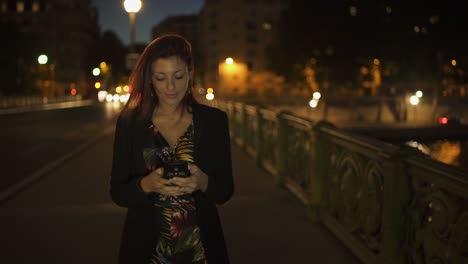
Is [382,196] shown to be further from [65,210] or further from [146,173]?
[65,210]

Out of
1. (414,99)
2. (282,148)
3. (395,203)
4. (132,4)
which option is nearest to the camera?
(395,203)

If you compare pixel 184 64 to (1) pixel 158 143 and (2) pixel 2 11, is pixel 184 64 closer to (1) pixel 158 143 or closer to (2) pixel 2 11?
(1) pixel 158 143

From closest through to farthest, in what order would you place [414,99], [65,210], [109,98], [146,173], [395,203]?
[146,173] < [395,203] < [65,210] < [414,99] < [109,98]

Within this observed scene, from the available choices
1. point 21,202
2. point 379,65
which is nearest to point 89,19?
point 379,65

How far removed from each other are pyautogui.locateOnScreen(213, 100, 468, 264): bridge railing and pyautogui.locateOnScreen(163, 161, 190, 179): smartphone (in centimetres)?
169

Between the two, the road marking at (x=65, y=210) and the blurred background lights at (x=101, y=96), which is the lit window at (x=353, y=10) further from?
the blurred background lights at (x=101, y=96)

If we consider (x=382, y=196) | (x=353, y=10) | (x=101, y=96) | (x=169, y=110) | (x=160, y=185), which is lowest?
(x=101, y=96)

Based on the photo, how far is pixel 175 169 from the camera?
7.45ft

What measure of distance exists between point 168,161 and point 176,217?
0.25m

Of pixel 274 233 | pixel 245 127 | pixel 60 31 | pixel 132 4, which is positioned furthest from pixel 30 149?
pixel 60 31

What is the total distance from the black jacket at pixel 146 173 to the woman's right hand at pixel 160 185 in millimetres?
90

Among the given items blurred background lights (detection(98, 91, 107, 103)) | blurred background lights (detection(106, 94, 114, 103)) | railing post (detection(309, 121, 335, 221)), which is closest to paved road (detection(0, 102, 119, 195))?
railing post (detection(309, 121, 335, 221))

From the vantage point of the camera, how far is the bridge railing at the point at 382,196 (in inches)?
132

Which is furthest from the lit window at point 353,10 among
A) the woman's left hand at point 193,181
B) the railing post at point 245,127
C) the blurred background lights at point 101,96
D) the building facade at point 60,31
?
the building facade at point 60,31
